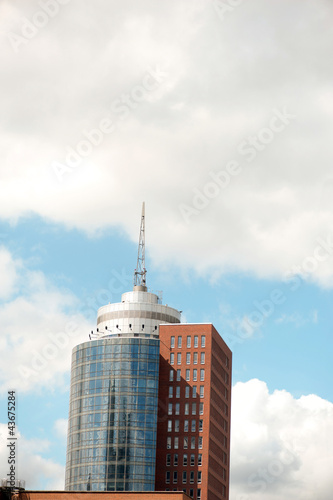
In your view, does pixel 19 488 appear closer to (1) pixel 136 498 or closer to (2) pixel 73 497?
(2) pixel 73 497

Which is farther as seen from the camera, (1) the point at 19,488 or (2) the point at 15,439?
(1) the point at 19,488

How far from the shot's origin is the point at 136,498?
177 metres

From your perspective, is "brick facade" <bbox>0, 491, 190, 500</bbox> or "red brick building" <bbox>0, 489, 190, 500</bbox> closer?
"red brick building" <bbox>0, 489, 190, 500</bbox>

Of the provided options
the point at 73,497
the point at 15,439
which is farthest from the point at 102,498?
the point at 15,439

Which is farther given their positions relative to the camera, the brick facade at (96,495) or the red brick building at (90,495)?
the brick facade at (96,495)

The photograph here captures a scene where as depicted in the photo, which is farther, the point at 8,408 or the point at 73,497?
the point at 73,497

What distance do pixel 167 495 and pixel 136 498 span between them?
5.87m

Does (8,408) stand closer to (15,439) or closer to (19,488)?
(15,439)

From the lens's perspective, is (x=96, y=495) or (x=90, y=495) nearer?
(x=96, y=495)

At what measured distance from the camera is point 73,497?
178 metres

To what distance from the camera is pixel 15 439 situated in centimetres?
15825

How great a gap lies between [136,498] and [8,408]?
125ft

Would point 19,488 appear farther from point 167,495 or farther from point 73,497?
point 167,495

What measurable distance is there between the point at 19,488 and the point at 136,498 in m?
21.3
